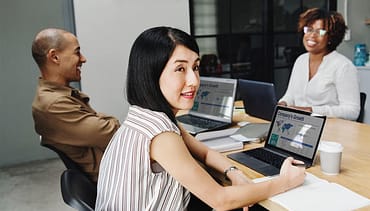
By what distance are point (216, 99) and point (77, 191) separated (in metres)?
1.14

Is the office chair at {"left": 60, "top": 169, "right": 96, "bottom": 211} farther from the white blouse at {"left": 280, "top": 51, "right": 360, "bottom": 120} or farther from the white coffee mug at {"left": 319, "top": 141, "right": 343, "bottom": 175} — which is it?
the white blouse at {"left": 280, "top": 51, "right": 360, "bottom": 120}

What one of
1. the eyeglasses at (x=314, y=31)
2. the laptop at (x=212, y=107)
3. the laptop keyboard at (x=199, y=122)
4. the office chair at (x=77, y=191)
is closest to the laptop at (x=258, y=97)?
the laptop at (x=212, y=107)

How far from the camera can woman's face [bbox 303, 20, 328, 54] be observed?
2420mm

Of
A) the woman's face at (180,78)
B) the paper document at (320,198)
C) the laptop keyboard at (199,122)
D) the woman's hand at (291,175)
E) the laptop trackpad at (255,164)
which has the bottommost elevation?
the paper document at (320,198)

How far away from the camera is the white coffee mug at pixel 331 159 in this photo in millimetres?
1330

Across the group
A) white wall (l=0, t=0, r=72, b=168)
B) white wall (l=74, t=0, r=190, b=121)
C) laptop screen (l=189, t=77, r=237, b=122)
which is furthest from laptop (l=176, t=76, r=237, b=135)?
white wall (l=0, t=0, r=72, b=168)

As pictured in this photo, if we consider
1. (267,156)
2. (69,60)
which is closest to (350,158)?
(267,156)

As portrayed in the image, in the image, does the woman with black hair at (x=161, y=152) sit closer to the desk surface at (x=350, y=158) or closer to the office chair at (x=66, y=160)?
the desk surface at (x=350, y=158)

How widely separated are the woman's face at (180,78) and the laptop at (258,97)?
85cm

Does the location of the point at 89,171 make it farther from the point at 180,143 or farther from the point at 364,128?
the point at 364,128

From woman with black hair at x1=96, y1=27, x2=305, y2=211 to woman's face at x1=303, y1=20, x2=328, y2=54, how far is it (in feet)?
4.64

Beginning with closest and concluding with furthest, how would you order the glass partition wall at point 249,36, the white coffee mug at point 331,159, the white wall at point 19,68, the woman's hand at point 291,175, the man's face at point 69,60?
the woman's hand at point 291,175
the white coffee mug at point 331,159
the man's face at point 69,60
the white wall at point 19,68
the glass partition wall at point 249,36

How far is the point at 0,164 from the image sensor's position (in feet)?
12.4

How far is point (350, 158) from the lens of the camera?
4.94 feet
